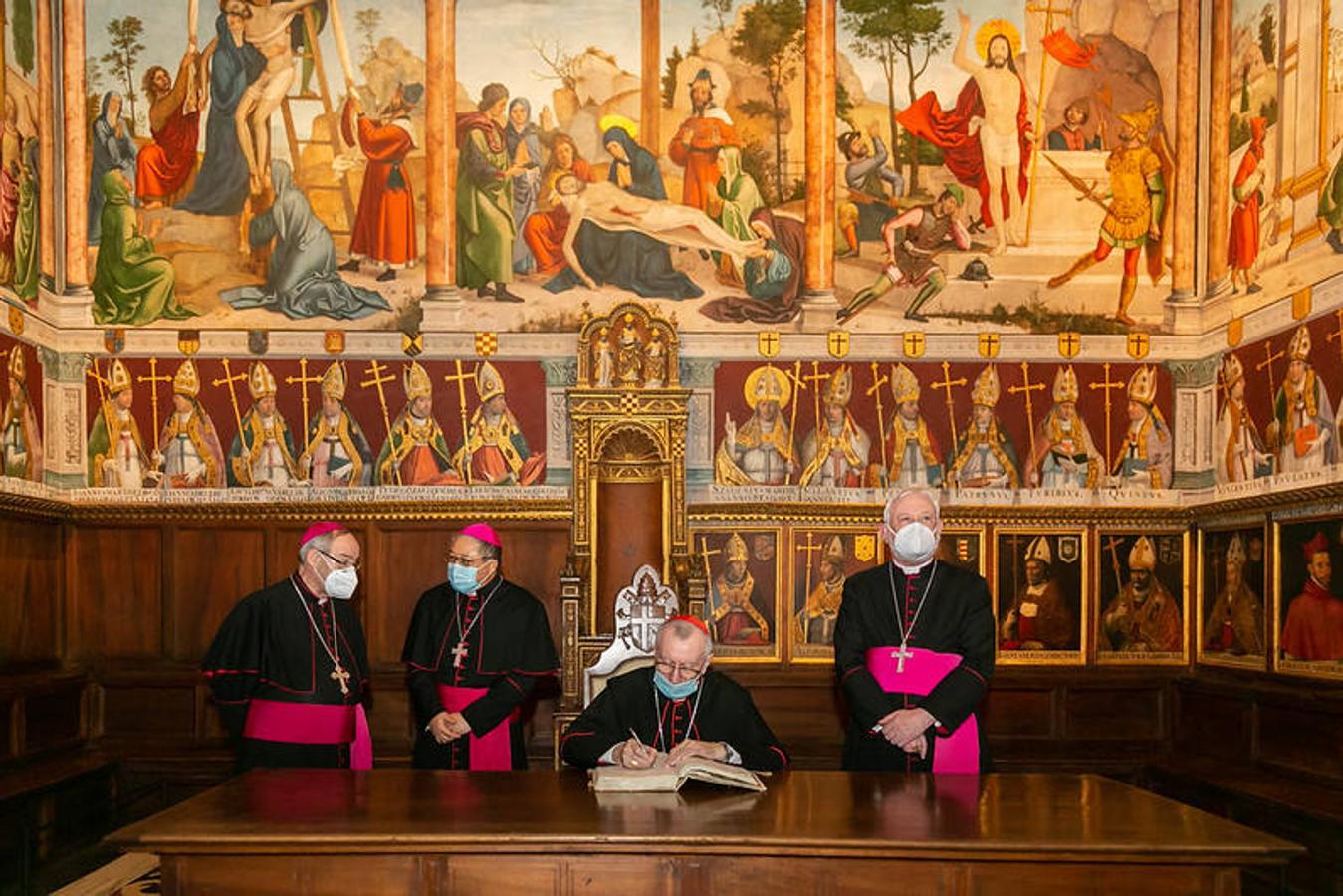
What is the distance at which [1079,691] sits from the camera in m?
10.7

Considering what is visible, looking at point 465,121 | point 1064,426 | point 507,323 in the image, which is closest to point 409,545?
point 507,323

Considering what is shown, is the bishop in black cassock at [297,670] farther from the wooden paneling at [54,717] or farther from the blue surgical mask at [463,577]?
the wooden paneling at [54,717]

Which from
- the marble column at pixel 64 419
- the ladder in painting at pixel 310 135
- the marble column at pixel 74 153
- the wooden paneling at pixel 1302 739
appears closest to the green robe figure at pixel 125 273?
the marble column at pixel 74 153

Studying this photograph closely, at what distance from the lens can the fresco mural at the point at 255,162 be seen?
10766 mm

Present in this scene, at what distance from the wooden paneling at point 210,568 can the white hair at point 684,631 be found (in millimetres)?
5963

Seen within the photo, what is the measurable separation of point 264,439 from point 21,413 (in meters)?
1.78

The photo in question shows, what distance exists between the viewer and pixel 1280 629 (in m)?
9.20

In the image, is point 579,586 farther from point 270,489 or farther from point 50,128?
point 50,128

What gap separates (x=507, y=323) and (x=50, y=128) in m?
A: 3.94

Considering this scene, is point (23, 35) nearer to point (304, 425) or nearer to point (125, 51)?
point (125, 51)

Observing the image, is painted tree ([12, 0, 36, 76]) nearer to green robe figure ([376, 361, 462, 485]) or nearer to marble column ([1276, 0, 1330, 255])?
green robe figure ([376, 361, 462, 485])

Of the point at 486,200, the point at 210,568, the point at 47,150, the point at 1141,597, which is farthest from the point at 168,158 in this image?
the point at 1141,597

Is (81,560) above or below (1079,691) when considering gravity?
above

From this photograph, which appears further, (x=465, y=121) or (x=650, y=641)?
(x=465, y=121)
